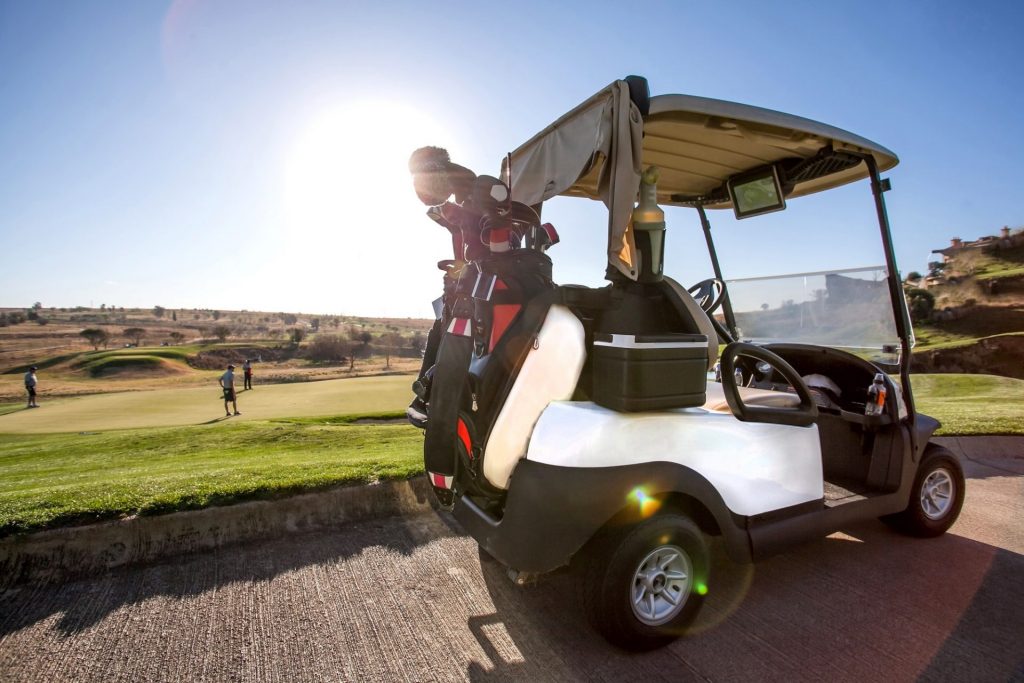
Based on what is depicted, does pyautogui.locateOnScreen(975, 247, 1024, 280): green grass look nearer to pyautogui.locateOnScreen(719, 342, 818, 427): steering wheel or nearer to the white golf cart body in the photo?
the white golf cart body

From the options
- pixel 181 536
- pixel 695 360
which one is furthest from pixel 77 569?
pixel 695 360

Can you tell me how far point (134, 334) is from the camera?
10169 centimetres

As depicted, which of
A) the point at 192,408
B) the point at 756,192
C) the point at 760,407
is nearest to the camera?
the point at 760,407

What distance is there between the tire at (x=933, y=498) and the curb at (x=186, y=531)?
3439 mm

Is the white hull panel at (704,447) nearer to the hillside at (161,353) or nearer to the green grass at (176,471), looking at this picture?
the green grass at (176,471)

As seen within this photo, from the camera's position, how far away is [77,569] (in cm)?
285

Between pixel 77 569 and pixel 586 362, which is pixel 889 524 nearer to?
pixel 586 362

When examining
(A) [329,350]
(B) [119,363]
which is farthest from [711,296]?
(A) [329,350]

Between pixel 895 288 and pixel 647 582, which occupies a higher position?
pixel 895 288

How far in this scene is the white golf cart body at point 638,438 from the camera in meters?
2.21

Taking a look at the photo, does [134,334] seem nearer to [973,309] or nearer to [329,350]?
[329,350]

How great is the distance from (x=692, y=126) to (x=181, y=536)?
3.90m

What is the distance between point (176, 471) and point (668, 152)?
5579 millimetres

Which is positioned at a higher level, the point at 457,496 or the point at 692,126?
the point at 692,126
